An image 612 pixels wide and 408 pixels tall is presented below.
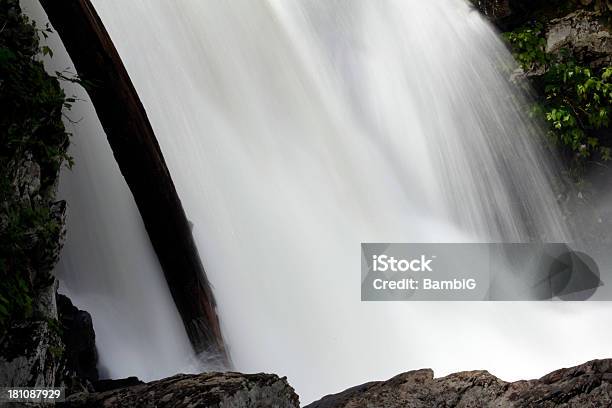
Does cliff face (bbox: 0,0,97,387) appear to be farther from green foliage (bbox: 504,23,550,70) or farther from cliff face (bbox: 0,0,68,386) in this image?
green foliage (bbox: 504,23,550,70)

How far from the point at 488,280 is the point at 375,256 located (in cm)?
162

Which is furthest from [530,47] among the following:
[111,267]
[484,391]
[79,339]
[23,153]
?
[23,153]

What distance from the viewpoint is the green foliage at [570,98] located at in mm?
7953

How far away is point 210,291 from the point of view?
4.66 m

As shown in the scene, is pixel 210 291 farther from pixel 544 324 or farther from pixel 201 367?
pixel 544 324

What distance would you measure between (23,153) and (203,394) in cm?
121

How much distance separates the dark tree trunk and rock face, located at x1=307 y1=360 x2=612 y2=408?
1.75 metres

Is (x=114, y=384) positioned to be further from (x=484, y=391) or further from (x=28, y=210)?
(x=484, y=391)

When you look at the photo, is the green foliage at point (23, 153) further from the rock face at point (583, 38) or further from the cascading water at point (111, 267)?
the rock face at point (583, 38)

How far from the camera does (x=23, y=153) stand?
2.77m

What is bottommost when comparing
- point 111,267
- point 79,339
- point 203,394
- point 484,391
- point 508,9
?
point 484,391

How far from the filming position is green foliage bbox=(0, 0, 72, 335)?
254 centimetres

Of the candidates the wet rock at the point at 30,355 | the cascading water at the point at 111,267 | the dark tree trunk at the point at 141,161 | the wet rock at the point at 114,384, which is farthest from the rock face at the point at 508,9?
the wet rock at the point at 30,355

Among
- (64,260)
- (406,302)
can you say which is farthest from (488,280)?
(64,260)
